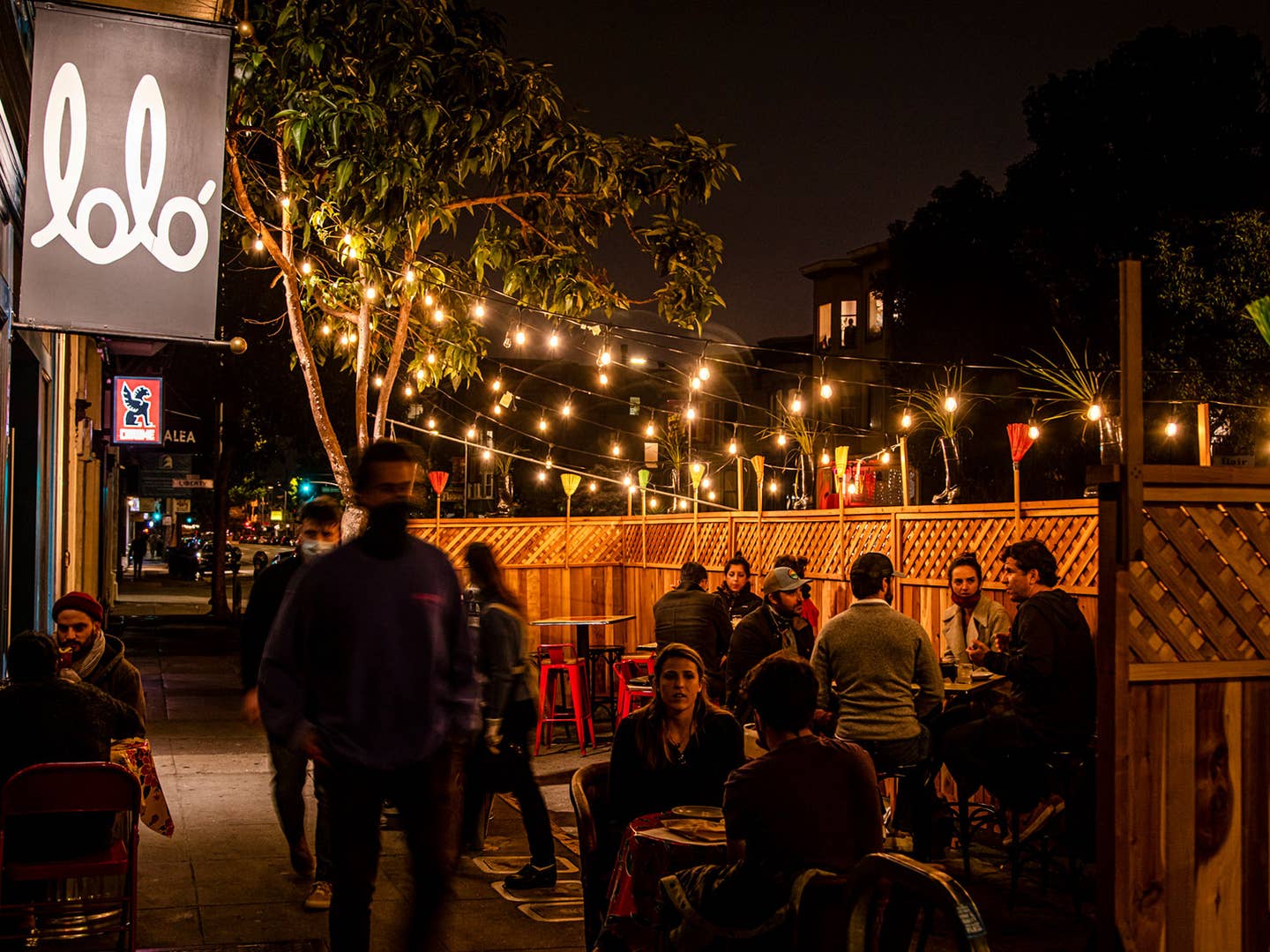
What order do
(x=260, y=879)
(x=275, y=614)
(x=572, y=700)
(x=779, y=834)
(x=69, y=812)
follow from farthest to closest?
(x=572, y=700) < (x=260, y=879) < (x=275, y=614) < (x=69, y=812) < (x=779, y=834)

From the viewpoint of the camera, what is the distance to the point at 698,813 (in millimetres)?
5055

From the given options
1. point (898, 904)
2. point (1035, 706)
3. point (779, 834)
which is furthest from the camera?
point (1035, 706)

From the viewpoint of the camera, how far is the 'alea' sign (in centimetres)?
671

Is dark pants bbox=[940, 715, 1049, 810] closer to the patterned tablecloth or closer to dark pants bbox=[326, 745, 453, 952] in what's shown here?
dark pants bbox=[326, 745, 453, 952]

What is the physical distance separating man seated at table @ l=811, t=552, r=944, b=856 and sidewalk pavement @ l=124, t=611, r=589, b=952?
1891mm

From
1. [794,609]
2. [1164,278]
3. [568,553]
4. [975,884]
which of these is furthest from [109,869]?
[1164,278]

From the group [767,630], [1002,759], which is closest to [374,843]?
[1002,759]

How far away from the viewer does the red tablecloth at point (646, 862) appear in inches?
178

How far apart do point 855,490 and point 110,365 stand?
Answer: 15775 mm

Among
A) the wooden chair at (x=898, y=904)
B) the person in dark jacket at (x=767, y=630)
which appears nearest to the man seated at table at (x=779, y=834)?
the wooden chair at (x=898, y=904)

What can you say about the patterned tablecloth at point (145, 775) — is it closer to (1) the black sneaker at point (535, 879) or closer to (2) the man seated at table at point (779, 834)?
(1) the black sneaker at point (535, 879)

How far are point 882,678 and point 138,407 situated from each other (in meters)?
16.1

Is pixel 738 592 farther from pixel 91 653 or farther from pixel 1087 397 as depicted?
pixel 91 653

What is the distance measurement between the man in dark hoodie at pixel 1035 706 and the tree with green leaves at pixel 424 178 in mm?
5738
